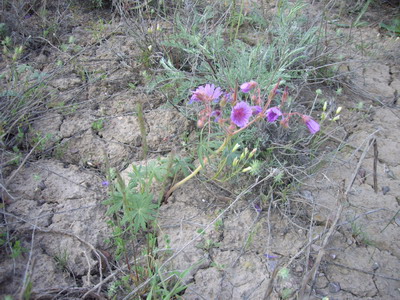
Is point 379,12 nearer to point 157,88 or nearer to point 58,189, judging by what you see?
point 157,88

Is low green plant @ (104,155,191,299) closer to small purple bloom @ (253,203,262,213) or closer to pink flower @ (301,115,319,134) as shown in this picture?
small purple bloom @ (253,203,262,213)

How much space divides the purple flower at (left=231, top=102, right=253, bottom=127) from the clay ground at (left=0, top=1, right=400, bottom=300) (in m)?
0.36

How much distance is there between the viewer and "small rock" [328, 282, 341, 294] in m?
1.73

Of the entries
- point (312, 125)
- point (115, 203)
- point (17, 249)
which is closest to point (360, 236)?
point (312, 125)

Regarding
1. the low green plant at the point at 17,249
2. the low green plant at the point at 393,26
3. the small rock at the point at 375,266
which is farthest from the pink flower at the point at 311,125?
the low green plant at the point at 393,26

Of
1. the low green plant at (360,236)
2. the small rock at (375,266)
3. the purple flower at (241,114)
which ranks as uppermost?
the purple flower at (241,114)

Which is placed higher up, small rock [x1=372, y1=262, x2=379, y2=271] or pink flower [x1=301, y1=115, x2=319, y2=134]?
pink flower [x1=301, y1=115, x2=319, y2=134]

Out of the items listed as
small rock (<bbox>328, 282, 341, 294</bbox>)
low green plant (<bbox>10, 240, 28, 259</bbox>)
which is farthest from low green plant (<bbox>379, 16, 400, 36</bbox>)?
low green plant (<bbox>10, 240, 28, 259</bbox>)

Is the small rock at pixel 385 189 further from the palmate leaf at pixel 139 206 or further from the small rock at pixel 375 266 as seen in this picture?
the palmate leaf at pixel 139 206

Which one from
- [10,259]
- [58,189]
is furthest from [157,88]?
[10,259]

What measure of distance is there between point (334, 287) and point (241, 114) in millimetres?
961

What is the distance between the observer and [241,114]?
1647 mm

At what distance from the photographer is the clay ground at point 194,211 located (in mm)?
1669

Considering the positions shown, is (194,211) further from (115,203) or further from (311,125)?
(311,125)
